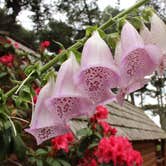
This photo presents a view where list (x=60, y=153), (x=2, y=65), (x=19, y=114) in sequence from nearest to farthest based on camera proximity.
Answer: (x=19, y=114), (x=60, y=153), (x=2, y=65)

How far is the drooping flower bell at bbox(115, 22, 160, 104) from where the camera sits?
67 cm

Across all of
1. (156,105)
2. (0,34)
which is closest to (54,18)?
(156,105)

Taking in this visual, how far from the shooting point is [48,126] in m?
0.69

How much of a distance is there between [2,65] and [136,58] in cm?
211

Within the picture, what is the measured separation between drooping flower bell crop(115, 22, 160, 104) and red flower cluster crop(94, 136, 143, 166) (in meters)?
1.85

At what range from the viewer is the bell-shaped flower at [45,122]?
2.22ft

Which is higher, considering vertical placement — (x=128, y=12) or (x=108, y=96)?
(x=128, y=12)

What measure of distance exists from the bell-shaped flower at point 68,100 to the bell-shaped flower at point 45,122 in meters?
0.01

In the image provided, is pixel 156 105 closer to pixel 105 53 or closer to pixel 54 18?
pixel 54 18

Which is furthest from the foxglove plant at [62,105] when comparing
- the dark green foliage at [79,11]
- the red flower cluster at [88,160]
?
the dark green foliage at [79,11]

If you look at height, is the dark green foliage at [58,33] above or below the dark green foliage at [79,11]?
below

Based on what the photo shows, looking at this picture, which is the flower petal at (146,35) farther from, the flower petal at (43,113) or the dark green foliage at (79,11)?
the dark green foliage at (79,11)

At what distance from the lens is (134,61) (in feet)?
2.26

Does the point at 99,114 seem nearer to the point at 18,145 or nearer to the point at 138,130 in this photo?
the point at 18,145
